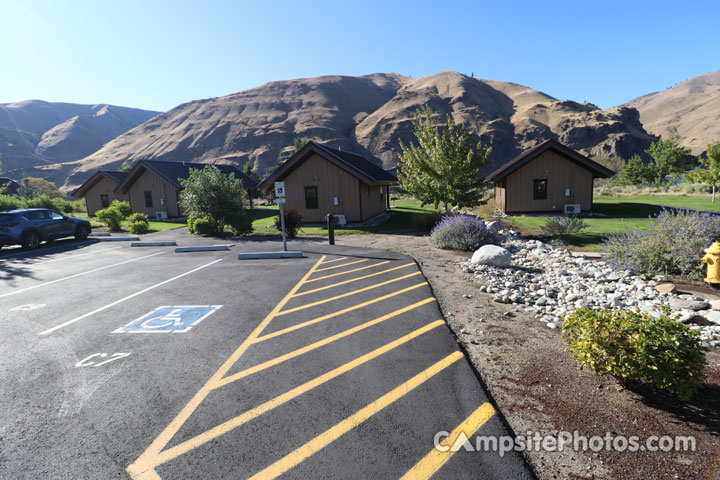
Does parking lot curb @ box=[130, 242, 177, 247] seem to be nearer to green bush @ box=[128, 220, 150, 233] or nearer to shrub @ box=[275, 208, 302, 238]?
shrub @ box=[275, 208, 302, 238]

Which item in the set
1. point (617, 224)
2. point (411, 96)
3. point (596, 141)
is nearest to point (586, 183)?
point (617, 224)

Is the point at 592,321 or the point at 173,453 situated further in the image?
the point at 592,321

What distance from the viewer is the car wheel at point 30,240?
1590cm

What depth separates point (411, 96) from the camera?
481 feet

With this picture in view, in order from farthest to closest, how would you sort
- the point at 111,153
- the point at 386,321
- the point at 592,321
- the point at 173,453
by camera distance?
the point at 111,153 → the point at 386,321 → the point at 592,321 → the point at 173,453

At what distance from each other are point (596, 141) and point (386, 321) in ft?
446

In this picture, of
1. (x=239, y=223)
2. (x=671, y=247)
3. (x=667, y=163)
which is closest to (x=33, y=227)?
(x=239, y=223)

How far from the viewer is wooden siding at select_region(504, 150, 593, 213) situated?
2262cm

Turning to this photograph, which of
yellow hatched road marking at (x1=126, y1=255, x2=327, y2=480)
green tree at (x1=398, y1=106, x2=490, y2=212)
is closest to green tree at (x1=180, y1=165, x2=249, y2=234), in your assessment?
green tree at (x1=398, y1=106, x2=490, y2=212)

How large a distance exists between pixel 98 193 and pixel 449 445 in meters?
42.0

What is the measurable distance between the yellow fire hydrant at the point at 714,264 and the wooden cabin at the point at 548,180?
15764 mm

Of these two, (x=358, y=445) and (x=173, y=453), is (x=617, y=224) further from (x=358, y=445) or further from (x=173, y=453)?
(x=173, y=453)

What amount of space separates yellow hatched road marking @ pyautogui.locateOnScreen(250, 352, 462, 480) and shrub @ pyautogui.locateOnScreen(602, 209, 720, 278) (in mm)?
6793

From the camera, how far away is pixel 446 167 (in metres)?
17.4
